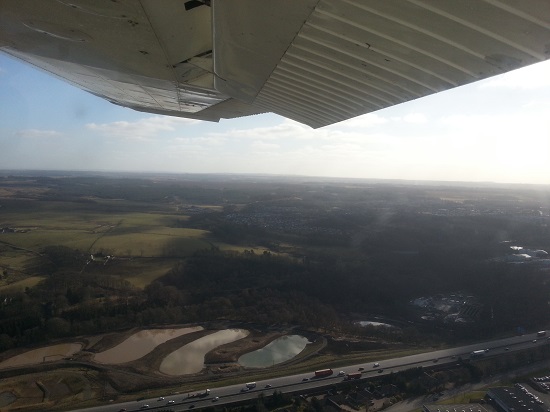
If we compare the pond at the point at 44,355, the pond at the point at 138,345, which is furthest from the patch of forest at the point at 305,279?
the pond at the point at 138,345

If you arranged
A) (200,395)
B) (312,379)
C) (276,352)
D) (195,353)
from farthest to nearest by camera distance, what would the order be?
(276,352) < (195,353) < (312,379) < (200,395)

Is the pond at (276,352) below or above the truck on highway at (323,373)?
below

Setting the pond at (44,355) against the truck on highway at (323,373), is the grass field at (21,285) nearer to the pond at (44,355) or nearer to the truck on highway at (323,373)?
the pond at (44,355)

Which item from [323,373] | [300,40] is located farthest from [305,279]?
[300,40]

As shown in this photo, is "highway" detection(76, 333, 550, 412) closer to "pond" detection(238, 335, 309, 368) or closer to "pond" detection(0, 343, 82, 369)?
"pond" detection(238, 335, 309, 368)

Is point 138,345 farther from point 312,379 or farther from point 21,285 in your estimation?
point 21,285


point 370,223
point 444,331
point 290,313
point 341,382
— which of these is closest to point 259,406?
point 341,382

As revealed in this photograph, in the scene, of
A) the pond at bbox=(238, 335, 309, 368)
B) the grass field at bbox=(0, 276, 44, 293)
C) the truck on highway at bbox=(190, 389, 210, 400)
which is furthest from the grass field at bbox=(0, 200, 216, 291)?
the truck on highway at bbox=(190, 389, 210, 400)

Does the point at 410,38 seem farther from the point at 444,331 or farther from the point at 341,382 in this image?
the point at 444,331
